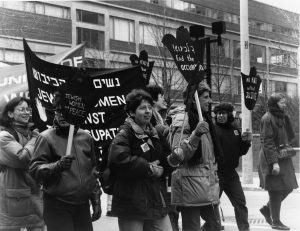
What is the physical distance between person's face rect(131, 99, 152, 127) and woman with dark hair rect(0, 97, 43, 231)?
46.9 inches

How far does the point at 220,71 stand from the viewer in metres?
32.0

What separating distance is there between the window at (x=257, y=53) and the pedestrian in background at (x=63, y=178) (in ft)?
109

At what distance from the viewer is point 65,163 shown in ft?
14.9

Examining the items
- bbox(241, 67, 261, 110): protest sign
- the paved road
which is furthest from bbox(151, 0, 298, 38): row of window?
bbox(241, 67, 261, 110): protest sign

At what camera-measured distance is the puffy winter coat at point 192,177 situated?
18.7 ft

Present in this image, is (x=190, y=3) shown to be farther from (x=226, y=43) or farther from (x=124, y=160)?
(x=124, y=160)

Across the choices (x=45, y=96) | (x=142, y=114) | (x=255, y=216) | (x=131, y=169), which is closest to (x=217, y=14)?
(x=255, y=216)

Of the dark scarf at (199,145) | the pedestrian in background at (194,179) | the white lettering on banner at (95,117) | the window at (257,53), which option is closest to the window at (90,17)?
the window at (257,53)

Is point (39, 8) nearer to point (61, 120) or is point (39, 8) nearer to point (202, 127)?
point (202, 127)

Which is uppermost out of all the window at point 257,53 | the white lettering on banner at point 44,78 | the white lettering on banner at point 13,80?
the window at point 257,53

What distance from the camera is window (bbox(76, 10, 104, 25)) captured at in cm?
3588

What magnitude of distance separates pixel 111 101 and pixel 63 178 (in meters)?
2.46

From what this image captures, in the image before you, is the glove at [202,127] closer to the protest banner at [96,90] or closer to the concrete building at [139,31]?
the protest banner at [96,90]

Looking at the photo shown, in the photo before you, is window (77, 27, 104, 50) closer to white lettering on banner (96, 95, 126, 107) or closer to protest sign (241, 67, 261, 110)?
protest sign (241, 67, 261, 110)
